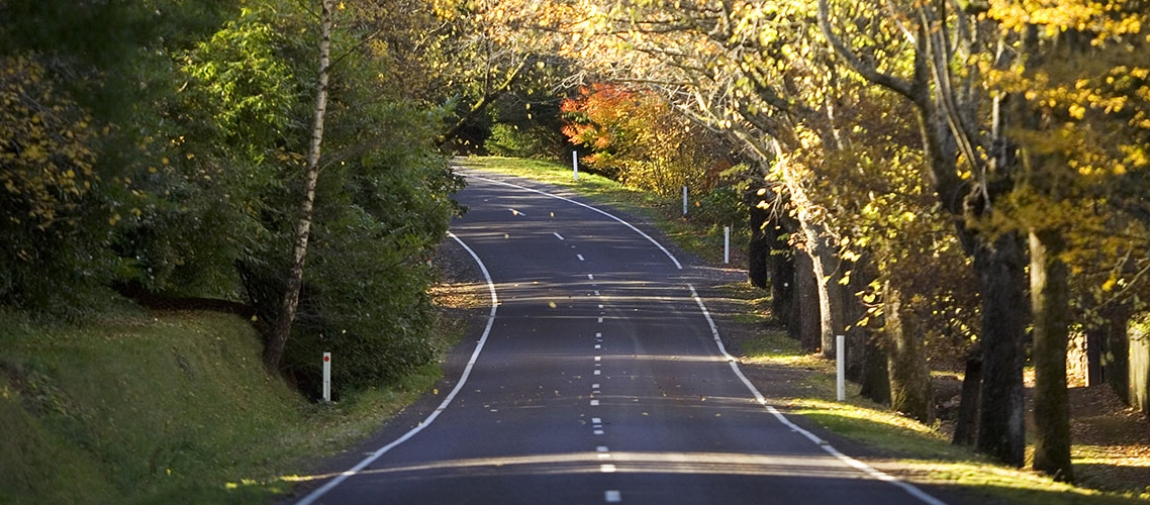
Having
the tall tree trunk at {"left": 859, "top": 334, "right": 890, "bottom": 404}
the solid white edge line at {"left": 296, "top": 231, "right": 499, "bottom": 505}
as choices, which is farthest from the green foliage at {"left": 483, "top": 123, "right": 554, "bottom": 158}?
the tall tree trunk at {"left": 859, "top": 334, "right": 890, "bottom": 404}

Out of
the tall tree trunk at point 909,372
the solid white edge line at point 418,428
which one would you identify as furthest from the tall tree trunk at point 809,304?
the tall tree trunk at point 909,372

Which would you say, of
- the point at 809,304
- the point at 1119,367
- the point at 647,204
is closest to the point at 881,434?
the point at 1119,367

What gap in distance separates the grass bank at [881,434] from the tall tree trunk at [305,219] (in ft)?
28.8

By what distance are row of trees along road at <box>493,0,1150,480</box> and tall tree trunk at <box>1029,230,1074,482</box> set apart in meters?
0.03

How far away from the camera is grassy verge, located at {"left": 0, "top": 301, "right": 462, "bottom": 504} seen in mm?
13609

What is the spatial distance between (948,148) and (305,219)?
10.9m

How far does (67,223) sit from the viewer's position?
16.8 metres

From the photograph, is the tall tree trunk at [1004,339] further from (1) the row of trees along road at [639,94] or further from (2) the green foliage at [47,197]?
(2) the green foliage at [47,197]

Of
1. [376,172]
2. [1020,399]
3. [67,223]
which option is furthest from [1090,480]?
[376,172]

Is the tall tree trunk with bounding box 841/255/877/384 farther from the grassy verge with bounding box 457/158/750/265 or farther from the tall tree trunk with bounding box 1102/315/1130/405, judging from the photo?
the grassy verge with bounding box 457/158/750/265

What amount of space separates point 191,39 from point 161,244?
206 inches

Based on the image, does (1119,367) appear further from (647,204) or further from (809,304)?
(647,204)

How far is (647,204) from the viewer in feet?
219

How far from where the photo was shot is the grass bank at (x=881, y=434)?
47.8 feet
